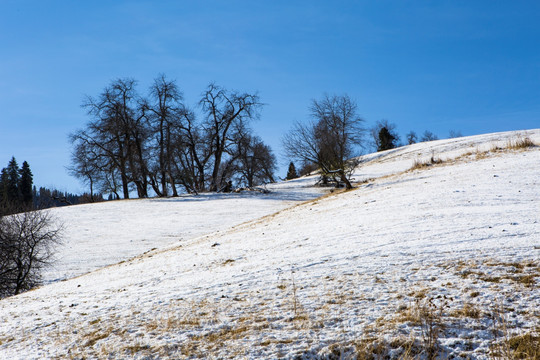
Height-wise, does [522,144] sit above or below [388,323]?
above

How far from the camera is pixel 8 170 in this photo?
213 ft

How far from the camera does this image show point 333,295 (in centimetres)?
545

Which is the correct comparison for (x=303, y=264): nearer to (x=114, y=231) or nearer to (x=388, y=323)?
(x=388, y=323)

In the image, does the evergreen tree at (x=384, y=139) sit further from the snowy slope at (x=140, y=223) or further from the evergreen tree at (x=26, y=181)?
the evergreen tree at (x=26, y=181)

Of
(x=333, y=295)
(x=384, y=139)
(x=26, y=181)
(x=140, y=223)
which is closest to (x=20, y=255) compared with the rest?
(x=140, y=223)

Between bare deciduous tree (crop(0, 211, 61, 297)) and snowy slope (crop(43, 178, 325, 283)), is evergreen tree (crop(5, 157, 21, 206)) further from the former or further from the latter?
bare deciduous tree (crop(0, 211, 61, 297))

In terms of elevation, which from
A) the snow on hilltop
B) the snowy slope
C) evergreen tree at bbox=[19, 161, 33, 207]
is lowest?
the snow on hilltop

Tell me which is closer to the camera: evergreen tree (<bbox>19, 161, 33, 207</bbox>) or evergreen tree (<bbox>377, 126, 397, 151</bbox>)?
evergreen tree (<bbox>19, 161, 33, 207</bbox>)

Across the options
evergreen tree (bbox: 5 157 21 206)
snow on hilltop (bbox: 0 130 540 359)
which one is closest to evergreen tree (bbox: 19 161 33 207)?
evergreen tree (bbox: 5 157 21 206)

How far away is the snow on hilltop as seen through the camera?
4.19 metres

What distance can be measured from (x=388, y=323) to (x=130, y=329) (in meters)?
3.41

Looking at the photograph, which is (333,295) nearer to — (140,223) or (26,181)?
(140,223)

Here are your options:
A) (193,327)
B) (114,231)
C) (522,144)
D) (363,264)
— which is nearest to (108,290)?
(193,327)

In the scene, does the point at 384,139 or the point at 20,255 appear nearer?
the point at 20,255
